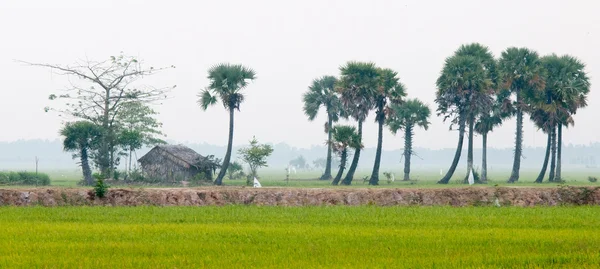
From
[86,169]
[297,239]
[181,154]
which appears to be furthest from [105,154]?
[297,239]

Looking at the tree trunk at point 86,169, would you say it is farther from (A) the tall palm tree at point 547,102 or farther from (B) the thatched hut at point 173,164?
(A) the tall palm tree at point 547,102

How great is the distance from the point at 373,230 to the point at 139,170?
118 feet

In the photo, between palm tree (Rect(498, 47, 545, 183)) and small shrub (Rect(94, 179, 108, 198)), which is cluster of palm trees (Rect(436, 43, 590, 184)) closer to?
palm tree (Rect(498, 47, 545, 183))

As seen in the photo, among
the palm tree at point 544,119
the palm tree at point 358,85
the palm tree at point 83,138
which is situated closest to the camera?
the palm tree at point 83,138

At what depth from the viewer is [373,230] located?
22.8 meters

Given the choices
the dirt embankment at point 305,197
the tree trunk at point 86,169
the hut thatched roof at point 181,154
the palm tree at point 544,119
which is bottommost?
the dirt embankment at point 305,197

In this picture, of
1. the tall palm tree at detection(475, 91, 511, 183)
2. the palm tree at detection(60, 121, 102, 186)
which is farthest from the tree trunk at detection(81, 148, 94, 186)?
the tall palm tree at detection(475, 91, 511, 183)

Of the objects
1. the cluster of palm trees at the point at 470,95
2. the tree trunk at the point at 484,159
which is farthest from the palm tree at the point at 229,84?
the tree trunk at the point at 484,159

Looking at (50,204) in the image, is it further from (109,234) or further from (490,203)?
(490,203)

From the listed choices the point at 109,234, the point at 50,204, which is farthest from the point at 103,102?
the point at 109,234

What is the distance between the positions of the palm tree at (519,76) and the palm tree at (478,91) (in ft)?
3.52

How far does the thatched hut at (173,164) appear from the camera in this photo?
5775 cm

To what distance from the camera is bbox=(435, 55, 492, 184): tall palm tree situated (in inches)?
2484

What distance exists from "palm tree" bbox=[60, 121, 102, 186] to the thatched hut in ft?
13.5
